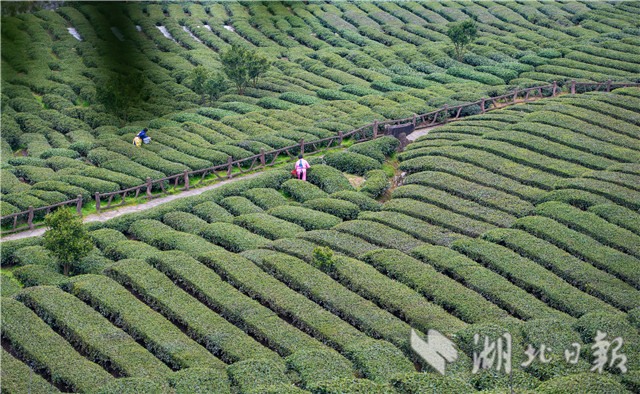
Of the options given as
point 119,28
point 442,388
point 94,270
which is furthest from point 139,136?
point 119,28

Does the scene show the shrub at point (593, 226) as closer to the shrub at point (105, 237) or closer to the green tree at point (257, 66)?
the shrub at point (105, 237)

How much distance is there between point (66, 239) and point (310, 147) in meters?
15.8

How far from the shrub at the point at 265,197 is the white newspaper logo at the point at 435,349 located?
11.4 m

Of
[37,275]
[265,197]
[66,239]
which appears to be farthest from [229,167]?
[37,275]

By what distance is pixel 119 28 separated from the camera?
9.59 ft

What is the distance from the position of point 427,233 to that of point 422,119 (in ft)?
48.9

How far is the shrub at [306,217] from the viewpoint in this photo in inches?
1004

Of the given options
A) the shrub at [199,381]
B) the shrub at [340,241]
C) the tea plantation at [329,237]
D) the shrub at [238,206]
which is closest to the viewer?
the shrub at [199,381]

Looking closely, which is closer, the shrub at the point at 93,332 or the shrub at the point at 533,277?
the shrub at the point at 93,332

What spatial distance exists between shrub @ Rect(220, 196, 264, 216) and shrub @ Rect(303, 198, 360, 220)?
239cm

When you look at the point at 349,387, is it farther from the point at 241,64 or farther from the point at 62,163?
the point at 241,64

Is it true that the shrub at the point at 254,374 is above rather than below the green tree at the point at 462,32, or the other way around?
below

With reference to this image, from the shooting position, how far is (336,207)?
1048 inches

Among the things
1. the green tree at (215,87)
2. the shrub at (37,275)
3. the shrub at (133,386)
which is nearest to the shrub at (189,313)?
the shrub at (37,275)
